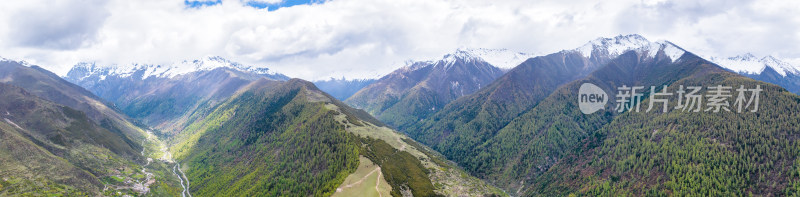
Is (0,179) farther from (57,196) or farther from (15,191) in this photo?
(57,196)

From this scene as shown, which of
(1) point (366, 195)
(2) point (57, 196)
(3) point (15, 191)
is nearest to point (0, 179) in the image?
(3) point (15, 191)

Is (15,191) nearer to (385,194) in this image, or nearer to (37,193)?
(37,193)

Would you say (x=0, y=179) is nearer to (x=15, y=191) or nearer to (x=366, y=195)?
(x=15, y=191)

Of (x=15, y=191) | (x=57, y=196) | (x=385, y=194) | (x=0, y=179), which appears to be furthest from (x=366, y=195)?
(x=0, y=179)

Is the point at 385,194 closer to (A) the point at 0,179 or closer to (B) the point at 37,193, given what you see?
(B) the point at 37,193

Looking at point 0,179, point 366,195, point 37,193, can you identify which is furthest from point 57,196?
point 366,195

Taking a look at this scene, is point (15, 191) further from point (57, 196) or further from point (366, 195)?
point (366, 195)

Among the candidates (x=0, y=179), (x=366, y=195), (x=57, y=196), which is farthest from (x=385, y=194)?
(x=0, y=179)
